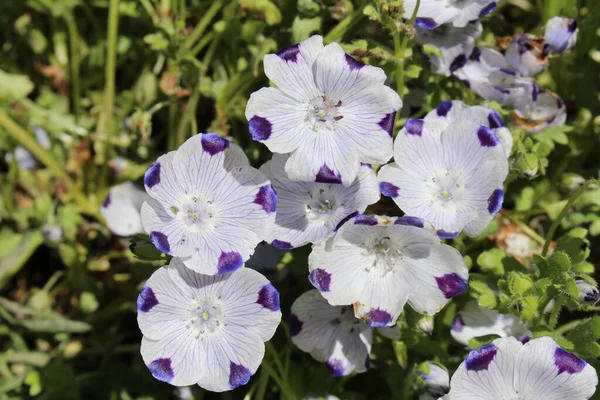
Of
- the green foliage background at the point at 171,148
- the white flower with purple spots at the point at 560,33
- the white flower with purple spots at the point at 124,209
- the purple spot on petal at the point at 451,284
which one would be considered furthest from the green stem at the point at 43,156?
the white flower with purple spots at the point at 560,33

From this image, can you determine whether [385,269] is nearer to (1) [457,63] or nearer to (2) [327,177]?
(2) [327,177]

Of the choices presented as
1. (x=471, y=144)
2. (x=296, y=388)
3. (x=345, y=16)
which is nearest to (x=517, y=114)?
(x=471, y=144)

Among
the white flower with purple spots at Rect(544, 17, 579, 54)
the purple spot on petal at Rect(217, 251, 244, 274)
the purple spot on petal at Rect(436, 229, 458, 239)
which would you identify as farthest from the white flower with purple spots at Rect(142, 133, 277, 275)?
the white flower with purple spots at Rect(544, 17, 579, 54)

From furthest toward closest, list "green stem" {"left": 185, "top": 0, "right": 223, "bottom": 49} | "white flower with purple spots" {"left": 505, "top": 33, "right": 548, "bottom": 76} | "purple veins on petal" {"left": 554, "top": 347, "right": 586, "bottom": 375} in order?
"green stem" {"left": 185, "top": 0, "right": 223, "bottom": 49} < "white flower with purple spots" {"left": 505, "top": 33, "right": 548, "bottom": 76} < "purple veins on petal" {"left": 554, "top": 347, "right": 586, "bottom": 375}

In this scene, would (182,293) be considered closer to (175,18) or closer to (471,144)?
(471,144)

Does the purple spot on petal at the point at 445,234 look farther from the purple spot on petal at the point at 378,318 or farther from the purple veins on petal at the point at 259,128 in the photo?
the purple veins on petal at the point at 259,128

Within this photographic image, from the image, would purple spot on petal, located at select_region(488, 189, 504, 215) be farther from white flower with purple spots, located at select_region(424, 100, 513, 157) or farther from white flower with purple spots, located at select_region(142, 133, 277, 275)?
white flower with purple spots, located at select_region(142, 133, 277, 275)
